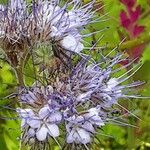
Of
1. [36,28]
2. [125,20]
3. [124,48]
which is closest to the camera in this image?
[36,28]

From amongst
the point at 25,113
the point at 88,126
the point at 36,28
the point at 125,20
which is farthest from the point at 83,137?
the point at 125,20

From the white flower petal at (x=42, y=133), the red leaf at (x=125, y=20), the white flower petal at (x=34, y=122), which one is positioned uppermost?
the red leaf at (x=125, y=20)

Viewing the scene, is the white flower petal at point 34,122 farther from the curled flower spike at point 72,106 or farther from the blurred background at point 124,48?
the blurred background at point 124,48

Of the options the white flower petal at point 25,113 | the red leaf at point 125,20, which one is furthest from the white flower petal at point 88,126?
the red leaf at point 125,20

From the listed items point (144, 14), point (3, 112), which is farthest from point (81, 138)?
point (144, 14)

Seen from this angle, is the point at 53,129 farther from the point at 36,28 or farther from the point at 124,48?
the point at 124,48

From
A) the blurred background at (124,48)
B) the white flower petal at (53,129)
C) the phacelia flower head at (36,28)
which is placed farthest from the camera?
the blurred background at (124,48)
